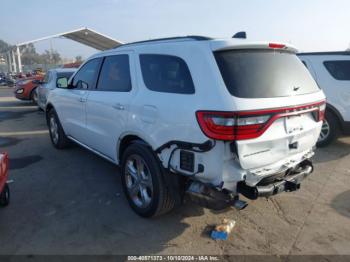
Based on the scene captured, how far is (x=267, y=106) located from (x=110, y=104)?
203 centimetres

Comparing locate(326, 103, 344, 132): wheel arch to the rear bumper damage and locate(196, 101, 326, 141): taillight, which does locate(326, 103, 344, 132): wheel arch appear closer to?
the rear bumper damage

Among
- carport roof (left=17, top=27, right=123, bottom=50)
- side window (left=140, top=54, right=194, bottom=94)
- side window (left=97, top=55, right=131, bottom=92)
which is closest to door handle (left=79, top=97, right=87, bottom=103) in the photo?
side window (left=97, top=55, right=131, bottom=92)

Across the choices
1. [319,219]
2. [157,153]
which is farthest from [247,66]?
[319,219]

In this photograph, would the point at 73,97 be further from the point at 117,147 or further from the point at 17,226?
the point at 17,226

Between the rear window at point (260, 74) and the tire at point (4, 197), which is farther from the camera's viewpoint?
the tire at point (4, 197)

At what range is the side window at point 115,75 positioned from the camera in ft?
12.1

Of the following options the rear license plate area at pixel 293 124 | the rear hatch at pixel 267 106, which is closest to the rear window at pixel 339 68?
the rear hatch at pixel 267 106

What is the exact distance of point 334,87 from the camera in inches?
240

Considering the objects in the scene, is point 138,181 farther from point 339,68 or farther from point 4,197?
point 339,68

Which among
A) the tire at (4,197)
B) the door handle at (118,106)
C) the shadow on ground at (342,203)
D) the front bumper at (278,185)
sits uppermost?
the door handle at (118,106)

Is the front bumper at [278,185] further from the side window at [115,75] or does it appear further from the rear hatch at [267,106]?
the side window at [115,75]

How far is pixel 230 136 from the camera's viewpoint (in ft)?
8.16

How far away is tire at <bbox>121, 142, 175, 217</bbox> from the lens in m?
3.14

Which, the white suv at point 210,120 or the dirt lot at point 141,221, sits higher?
the white suv at point 210,120
